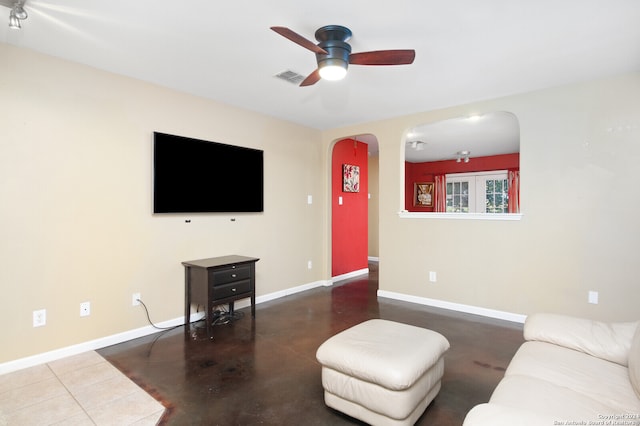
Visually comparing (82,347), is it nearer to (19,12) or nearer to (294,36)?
(19,12)

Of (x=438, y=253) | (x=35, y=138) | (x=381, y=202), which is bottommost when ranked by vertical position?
(x=438, y=253)

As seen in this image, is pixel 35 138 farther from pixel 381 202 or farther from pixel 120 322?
pixel 381 202

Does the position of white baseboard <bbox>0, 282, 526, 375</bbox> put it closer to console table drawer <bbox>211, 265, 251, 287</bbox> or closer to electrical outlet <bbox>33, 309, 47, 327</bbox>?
electrical outlet <bbox>33, 309, 47, 327</bbox>

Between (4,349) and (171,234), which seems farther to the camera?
(171,234)

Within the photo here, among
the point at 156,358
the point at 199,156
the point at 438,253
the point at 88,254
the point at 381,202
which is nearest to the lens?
Result: the point at 156,358

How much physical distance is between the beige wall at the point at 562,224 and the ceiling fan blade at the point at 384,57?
78.9 inches

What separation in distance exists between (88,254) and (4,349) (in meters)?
0.84

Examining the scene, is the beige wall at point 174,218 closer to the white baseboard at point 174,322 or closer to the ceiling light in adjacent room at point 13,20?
the white baseboard at point 174,322

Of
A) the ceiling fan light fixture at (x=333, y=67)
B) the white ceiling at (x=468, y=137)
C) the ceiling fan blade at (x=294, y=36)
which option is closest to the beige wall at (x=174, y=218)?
the white ceiling at (x=468, y=137)

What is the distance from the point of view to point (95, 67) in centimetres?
294

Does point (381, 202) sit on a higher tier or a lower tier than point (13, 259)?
higher

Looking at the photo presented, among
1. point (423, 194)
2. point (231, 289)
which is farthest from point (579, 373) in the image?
point (423, 194)

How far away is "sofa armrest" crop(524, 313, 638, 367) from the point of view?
1740mm

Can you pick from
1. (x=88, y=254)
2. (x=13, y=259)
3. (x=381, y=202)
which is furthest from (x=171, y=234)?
(x=381, y=202)
